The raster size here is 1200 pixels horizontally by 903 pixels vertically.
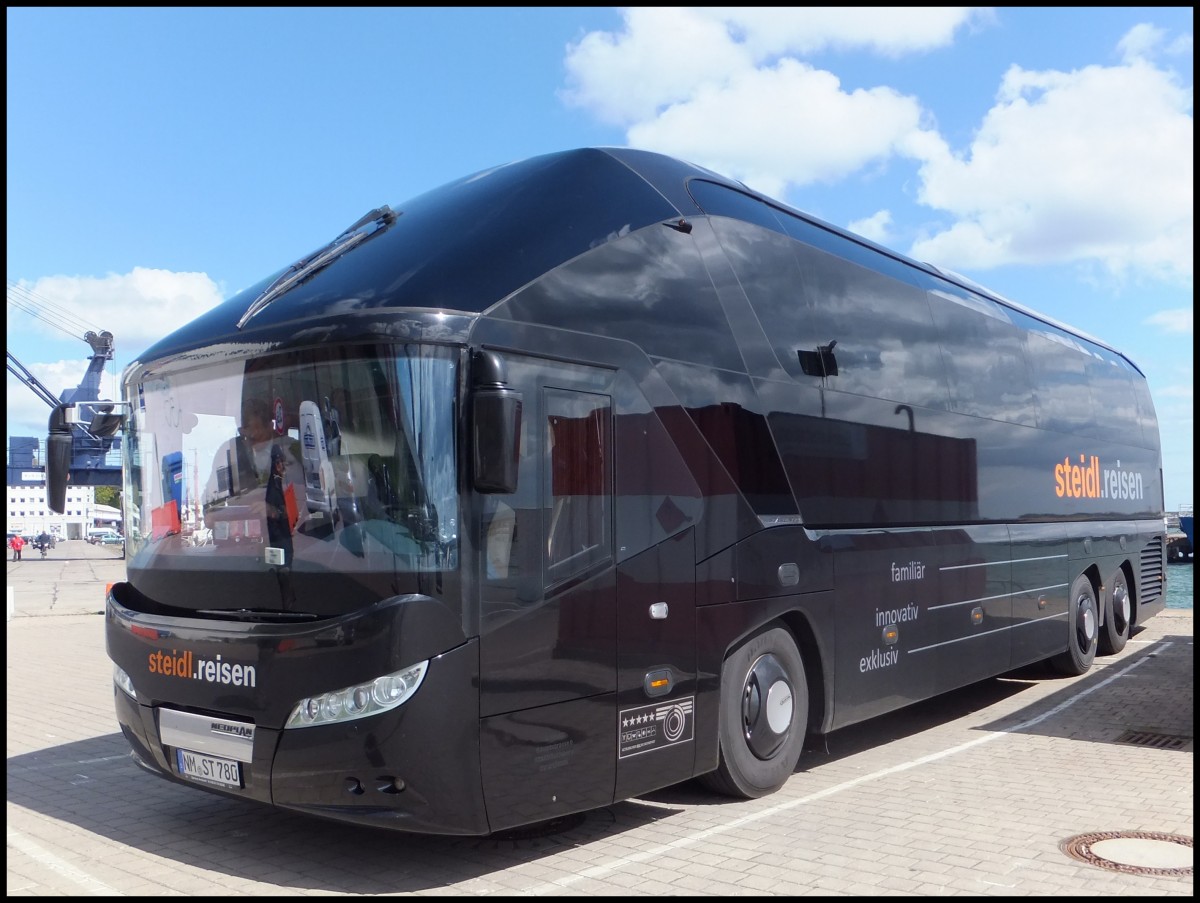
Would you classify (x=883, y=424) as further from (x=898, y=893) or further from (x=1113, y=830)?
(x=898, y=893)

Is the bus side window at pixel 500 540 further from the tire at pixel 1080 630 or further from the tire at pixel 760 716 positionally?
the tire at pixel 1080 630

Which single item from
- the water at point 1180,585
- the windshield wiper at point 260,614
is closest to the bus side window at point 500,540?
the windshield wiper at point 260,614

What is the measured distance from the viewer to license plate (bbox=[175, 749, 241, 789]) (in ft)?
18.4

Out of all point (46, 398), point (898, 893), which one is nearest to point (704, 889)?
point (898, 893)

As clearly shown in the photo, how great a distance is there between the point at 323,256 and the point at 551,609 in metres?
2.46

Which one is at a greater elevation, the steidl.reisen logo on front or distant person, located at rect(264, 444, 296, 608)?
distant person, located at rect(264, 444, 296, 608)

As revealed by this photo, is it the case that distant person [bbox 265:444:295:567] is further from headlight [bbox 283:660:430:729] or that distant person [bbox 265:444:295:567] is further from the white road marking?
the white road marking

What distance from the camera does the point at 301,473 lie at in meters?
5.58

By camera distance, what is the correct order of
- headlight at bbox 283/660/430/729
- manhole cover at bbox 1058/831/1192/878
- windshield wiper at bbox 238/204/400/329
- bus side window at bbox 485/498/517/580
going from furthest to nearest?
windshield wiper at bbox 238/204/400/329 → manhole cover at bbox 1058/831/1192/878 → bus side window at bbox 485/498/517/580 → headlight at bbox 283/660/430/729

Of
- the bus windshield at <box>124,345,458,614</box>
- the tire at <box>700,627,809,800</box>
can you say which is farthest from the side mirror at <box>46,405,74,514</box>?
the tire at <box>700,627,809,800</box>

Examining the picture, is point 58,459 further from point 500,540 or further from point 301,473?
point 500,540

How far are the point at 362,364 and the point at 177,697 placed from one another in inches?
81.9

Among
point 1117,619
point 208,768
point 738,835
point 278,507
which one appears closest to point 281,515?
point 278,507

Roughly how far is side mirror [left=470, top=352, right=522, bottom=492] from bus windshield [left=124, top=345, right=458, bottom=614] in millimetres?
138
